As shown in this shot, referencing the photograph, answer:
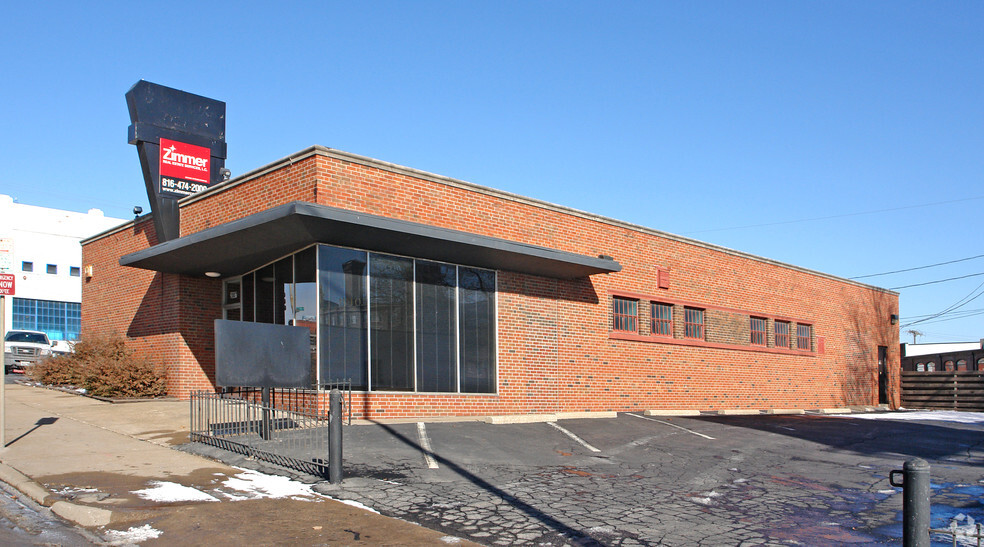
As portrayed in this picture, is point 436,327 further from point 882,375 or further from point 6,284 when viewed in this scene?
point 882,375

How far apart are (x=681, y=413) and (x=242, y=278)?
1192 centimetres

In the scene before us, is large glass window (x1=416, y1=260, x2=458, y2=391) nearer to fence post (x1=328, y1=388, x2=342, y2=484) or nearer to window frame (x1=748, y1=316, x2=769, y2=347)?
fence post (x1=328, y1=388, x2=342, y2=484)

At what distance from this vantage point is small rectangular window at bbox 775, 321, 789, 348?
26458mm

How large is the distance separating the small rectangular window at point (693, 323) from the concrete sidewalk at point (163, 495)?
14.3 m

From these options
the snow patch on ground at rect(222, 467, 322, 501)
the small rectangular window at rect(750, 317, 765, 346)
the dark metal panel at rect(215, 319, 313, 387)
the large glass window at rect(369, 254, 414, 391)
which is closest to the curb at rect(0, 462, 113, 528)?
the snow patch on ground at rect(222, 467, 322, 501)

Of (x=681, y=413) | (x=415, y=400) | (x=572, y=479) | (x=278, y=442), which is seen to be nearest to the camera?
(x=572, y=479)

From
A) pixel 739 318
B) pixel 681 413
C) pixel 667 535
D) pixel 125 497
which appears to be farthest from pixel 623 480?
pixel 739 318

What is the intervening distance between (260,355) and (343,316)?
12.2 ft

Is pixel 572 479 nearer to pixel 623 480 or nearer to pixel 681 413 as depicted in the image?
pixel 623 480

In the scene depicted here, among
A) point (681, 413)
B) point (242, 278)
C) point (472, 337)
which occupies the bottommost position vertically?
point (681, 413)

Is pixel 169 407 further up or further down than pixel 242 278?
further down

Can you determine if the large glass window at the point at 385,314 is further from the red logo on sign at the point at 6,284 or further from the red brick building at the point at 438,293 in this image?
the red logo on sign at the point at 6,284

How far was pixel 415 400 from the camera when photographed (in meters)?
15.1

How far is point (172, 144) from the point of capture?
60.3ft
